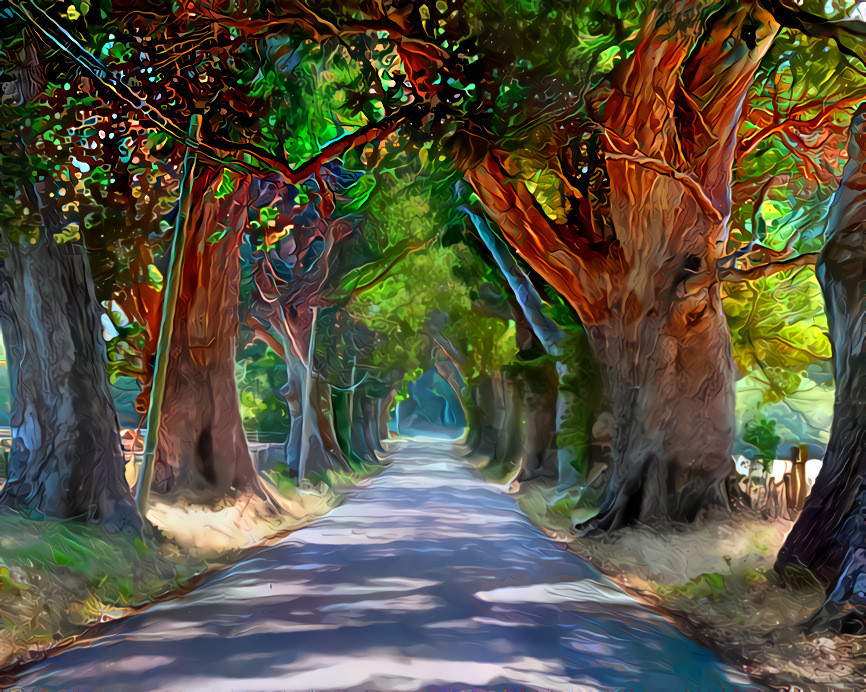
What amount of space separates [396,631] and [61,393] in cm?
541

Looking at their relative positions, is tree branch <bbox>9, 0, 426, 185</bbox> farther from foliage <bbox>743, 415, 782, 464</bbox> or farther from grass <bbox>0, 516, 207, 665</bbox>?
foliage <bbox>743, 415, 782, 464</bbox>

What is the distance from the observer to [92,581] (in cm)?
803

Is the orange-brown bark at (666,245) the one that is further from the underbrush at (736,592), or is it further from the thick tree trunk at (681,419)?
the underbrush at (736,592)

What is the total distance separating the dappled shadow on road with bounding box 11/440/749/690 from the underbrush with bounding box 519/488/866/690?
367 mm

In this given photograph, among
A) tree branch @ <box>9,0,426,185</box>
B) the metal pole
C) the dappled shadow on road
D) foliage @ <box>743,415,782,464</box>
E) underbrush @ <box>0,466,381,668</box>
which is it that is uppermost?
tree branch @ <box>9,0,426,185</box>

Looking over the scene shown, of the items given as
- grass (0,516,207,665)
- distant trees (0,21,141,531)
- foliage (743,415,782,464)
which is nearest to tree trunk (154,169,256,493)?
distant trees (0,21,141,531)

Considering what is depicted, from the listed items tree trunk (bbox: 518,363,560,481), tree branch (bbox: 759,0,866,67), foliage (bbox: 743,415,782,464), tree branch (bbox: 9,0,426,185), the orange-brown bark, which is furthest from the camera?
tree trunk (bbox: 518,363,560,481)

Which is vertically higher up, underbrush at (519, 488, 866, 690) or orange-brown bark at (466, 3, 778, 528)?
orange-brown bark at (466, 3, 778, 528)

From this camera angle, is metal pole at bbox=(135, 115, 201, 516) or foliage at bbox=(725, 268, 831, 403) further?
foliage at bbox=(725, 268, 831, 403)

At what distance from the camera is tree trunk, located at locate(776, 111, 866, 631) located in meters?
6.41

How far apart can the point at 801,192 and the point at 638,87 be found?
21.0 feet

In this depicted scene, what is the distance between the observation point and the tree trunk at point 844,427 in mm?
6410

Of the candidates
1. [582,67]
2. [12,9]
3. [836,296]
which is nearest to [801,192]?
[582,67]

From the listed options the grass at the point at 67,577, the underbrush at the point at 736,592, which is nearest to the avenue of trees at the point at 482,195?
the underbrush at the point at 736,592
